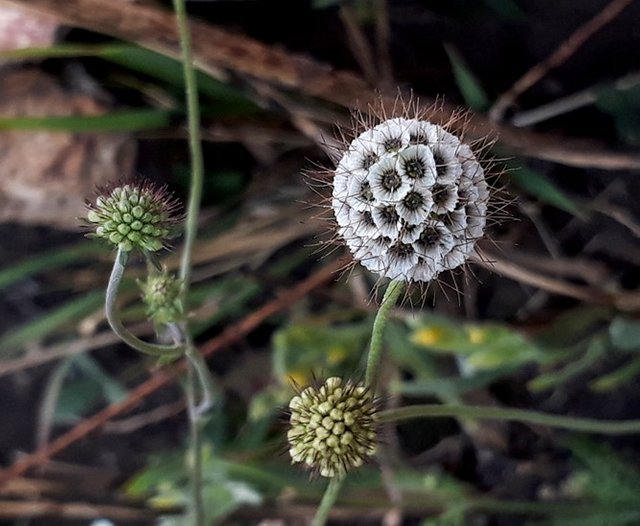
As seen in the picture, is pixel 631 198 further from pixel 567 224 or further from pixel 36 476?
pixel 36 476

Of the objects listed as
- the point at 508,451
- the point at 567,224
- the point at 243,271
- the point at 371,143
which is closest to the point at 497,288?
the point at 567,224

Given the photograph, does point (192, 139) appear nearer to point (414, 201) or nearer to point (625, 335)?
point (414, 201)

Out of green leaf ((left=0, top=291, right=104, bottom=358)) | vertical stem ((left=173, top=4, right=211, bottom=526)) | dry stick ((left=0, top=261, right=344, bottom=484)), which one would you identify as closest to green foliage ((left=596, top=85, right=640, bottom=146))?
dry stick ((left=0, top=261, right=344, bottom=484))

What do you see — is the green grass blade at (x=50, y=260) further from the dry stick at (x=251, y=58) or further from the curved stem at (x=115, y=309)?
the curved stem at (x=115, y=309)

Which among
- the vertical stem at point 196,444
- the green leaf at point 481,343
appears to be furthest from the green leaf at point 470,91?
the vertical stem at point 196,444

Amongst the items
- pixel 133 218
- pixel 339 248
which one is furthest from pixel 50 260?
pixel 133 218

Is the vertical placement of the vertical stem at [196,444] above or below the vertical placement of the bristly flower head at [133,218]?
below

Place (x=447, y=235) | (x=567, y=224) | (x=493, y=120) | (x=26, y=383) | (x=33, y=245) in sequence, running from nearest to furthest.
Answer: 1. (x=447, y=235)
2. (x=493, y=120)
3. (x=567, y=224)
4. (x=33, y=245)
5. (x=26, y=383)
